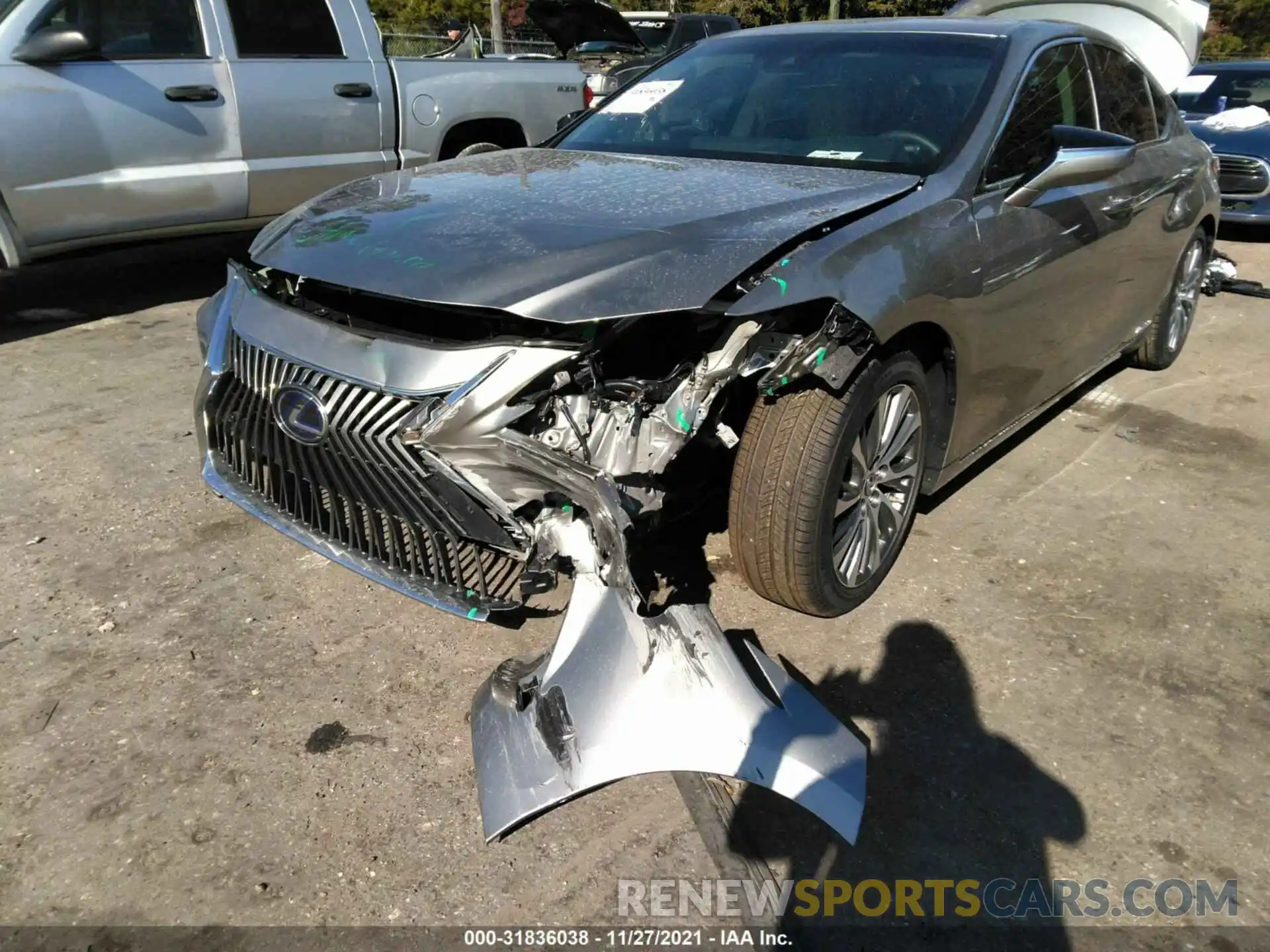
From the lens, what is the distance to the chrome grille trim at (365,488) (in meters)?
2.26

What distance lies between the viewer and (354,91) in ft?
19.9

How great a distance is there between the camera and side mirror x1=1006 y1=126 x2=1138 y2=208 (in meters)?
2.83

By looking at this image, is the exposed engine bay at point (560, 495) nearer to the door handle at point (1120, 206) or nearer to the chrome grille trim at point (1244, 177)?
the door handle at point (1120, 206)

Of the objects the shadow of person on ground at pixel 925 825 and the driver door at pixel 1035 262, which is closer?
the shadow of person on ground at pixel 925 825

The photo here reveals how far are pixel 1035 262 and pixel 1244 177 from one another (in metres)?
6.71

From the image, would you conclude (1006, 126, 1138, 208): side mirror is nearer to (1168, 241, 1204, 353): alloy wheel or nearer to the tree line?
(1168, 241, 1204, 353): alloy wheel

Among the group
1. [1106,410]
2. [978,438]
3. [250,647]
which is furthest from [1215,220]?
[250,647]

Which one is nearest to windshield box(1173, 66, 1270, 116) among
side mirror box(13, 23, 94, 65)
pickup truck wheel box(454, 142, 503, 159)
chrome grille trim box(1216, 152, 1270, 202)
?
chrome grille trim box(1216, 152, 1270, 202)

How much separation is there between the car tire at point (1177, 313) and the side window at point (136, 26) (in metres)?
5.54

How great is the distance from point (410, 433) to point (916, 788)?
1.48 metres

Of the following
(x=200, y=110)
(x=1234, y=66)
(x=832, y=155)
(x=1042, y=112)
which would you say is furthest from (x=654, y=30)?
(x=832, y=155)

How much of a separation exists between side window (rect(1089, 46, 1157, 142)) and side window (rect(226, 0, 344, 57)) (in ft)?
15.0

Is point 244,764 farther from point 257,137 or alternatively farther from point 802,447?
point 257,137

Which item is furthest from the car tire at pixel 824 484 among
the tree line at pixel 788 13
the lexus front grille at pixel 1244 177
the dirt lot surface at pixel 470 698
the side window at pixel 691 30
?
the tree line at pixel 788 13
